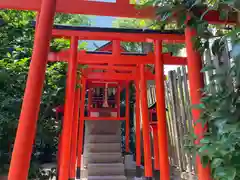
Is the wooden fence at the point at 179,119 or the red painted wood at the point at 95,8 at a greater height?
the red painted wood at the point at 95,8

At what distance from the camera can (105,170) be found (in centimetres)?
625

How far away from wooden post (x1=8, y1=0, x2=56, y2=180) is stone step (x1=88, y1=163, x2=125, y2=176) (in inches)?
179

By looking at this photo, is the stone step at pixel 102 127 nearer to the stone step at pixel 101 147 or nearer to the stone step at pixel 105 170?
the stone step at pixel 101 147

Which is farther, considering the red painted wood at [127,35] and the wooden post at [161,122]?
the red painted wood at [127,35]

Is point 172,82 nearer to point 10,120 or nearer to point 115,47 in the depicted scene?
point 115,47

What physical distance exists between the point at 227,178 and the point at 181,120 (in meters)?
4.04

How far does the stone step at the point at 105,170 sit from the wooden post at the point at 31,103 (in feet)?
14.9

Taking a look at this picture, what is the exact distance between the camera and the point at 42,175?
4.36 m

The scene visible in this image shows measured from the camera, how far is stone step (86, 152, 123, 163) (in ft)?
21.7

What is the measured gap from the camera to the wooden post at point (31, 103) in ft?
6.04

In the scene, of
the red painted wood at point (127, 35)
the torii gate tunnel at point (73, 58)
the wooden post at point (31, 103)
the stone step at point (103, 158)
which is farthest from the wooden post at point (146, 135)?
the wooden post at point (31, 103)

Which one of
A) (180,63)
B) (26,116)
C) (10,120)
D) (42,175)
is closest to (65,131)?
(10,120)

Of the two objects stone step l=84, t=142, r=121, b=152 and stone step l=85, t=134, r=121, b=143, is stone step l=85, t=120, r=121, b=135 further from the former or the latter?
stone step l=84, t=142, r=121, b=152

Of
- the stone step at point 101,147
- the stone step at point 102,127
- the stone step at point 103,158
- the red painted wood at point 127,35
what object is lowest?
the stone step at point 103,158
